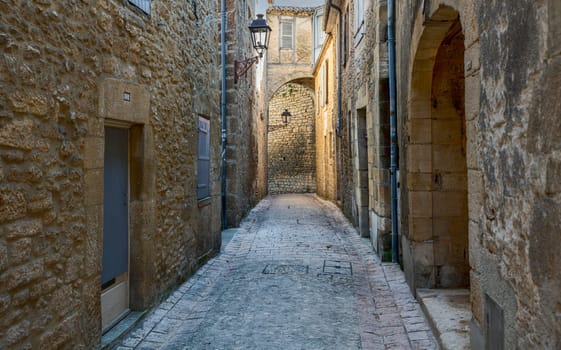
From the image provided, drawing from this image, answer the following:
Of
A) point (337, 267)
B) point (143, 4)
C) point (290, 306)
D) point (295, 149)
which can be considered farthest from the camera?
point (295, 149)

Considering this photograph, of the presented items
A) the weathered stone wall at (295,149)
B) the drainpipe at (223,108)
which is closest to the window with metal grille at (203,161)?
the drainpipe at (223,108)

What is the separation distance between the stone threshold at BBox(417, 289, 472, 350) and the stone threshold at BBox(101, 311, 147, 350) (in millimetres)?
2452

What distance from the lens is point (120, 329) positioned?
3822mm

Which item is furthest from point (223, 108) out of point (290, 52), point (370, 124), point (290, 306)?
point (290, 52)

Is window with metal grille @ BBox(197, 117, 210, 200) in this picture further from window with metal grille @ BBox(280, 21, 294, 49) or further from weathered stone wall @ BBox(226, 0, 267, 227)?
window with metal grille @ BBox(280, 21, 294, 49)

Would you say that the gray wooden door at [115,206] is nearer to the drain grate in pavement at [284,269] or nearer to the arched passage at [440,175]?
the drain grate in pavement at [284,269]

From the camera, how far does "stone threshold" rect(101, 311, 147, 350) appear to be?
3.53 meters

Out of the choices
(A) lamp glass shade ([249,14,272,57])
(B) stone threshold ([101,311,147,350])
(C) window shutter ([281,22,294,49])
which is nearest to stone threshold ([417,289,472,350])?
(B) stone threshold ([101,311,147,350])

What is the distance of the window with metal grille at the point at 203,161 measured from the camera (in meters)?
6.25

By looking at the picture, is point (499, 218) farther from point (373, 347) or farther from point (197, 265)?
point (197, 265)

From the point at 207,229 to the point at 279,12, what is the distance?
60.1 feet

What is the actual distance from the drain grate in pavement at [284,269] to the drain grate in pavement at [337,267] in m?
0.30

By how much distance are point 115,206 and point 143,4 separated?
184 cm

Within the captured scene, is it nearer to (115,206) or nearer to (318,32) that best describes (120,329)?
(115,206)
